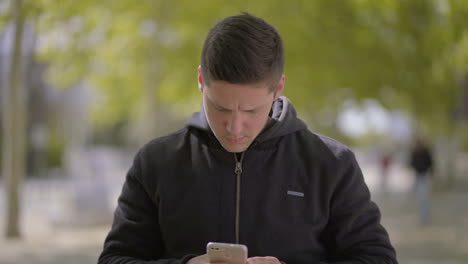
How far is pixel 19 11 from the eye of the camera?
11.4 metres

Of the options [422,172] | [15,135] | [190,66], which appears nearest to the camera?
[15,135]

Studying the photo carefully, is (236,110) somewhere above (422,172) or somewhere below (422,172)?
above

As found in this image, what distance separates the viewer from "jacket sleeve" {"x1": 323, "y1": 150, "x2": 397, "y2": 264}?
2.20 m

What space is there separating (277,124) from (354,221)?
43 cm

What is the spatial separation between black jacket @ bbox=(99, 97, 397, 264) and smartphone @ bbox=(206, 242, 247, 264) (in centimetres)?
19

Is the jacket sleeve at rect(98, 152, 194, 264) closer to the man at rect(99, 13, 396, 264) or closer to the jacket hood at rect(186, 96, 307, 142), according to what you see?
the man at rect(99, 13, 396, 264)

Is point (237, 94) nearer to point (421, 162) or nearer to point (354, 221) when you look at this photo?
point (354, 221)

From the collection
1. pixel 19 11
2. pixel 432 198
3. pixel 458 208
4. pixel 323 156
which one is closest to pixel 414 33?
pixel 458 208

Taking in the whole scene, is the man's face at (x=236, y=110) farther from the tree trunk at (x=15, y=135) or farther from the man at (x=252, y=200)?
the tree trunk at (x=15, y=135)

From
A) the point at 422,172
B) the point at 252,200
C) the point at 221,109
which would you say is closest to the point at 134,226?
the point at 252,200

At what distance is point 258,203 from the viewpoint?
2.21 meters

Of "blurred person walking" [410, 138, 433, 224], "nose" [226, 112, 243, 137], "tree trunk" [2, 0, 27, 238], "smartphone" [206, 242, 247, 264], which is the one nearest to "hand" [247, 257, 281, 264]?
"smartphone" [206, 242, 247, 264]

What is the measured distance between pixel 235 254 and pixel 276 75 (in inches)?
23.3

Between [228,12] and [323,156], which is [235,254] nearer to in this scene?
[323,156]
